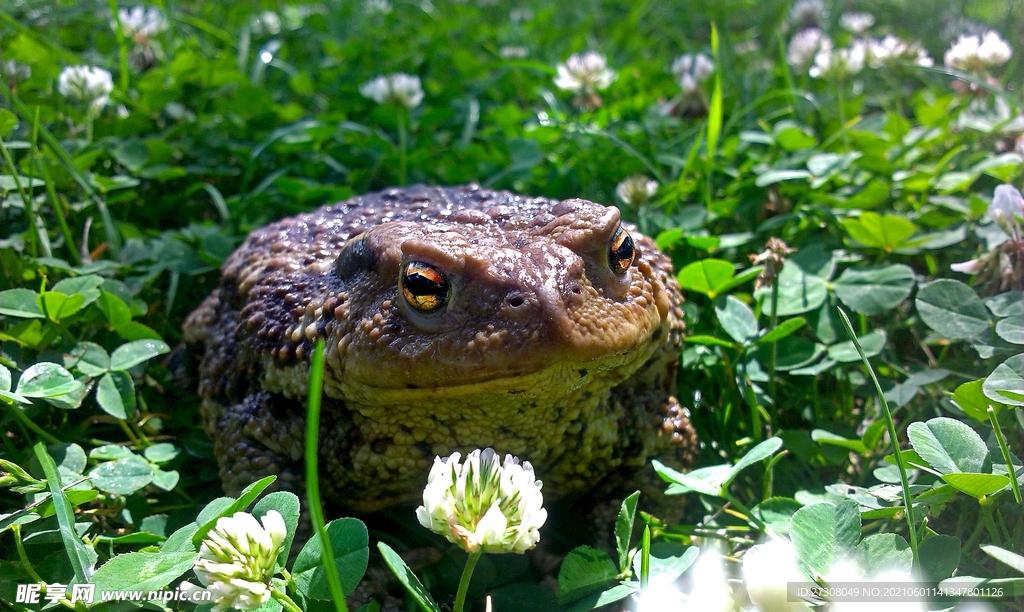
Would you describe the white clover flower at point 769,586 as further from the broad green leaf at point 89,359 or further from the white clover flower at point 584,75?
the white clover flower at point 584,75

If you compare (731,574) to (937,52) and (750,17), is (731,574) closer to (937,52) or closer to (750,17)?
(937,52)

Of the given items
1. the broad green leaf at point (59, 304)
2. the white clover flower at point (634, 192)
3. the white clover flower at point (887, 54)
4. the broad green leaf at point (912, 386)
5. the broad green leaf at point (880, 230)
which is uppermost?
the white clover flower at point (887, 54)

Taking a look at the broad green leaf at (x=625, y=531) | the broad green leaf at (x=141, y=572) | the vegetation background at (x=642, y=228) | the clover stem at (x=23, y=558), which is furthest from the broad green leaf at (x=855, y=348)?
the clover stem at (x=23, y=558)

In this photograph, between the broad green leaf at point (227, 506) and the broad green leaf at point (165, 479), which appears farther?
the broad green leaf at point (165, 479)

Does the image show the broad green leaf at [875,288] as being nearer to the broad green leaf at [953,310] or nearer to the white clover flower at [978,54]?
the broad green leaf at [953,310]

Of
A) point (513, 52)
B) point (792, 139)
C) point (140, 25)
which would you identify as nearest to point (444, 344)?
point (792, 139)

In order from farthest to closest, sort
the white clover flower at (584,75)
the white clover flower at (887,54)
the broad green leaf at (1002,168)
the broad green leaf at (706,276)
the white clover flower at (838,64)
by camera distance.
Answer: the white clover flower at (584,75)
the white clover flower at (887,54)
the white clover flower at (838,64)
the broad green leaf at (1002,168)
the broad green leaf at (706,276)

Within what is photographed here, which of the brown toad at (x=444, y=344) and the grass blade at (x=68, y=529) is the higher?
the brown toad at (x=444, y=344)

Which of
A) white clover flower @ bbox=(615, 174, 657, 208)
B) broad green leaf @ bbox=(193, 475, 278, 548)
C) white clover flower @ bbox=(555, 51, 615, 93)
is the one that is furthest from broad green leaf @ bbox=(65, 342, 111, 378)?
white clover flower @ bbox=(555, 51, 615, 93)

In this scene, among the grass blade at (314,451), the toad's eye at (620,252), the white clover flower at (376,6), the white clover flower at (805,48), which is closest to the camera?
the grass blade at (314,451)
